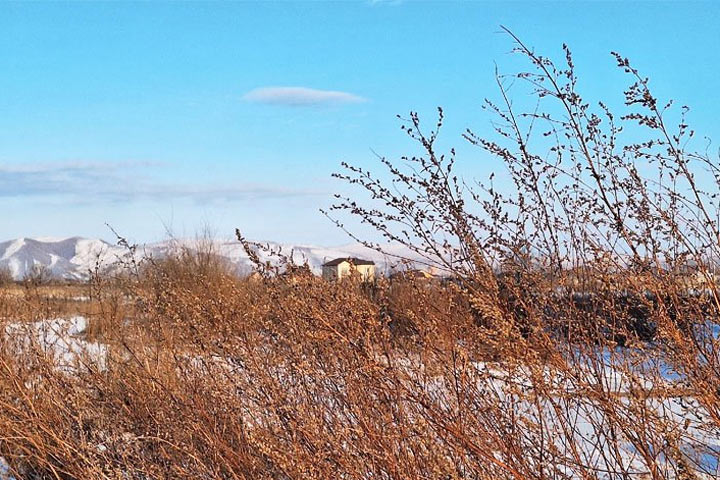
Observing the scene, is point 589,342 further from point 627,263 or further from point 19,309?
point 19,309

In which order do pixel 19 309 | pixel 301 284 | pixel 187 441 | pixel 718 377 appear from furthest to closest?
pixel 19 309 < pixel 187 441 < pixel 301 284 < pixel 718 377

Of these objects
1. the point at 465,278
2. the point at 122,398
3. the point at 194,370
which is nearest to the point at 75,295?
the point at 122,398

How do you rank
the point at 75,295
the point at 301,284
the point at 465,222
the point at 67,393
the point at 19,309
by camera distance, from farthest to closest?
the point at 75,295, the point at 19,309, the point at 67,393, the point at 301,284, the point at 465,222

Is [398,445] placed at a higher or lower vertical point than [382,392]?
lower

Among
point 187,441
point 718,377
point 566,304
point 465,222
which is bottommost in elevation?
point 187,441

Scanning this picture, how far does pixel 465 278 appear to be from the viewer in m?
2.78

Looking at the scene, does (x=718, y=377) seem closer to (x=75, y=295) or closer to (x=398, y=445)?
(x=398, y=445)

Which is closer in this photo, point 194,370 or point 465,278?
point 465,278

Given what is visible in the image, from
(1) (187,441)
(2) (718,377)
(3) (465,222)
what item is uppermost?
(3) (465,222)

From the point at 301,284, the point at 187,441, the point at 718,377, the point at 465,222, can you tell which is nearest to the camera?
the point at 718,377

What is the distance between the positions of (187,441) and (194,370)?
316mm

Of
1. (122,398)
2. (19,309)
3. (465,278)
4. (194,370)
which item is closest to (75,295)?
(19,309)

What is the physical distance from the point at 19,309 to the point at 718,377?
4.70 meters

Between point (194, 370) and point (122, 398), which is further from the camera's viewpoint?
point (122, 398)
